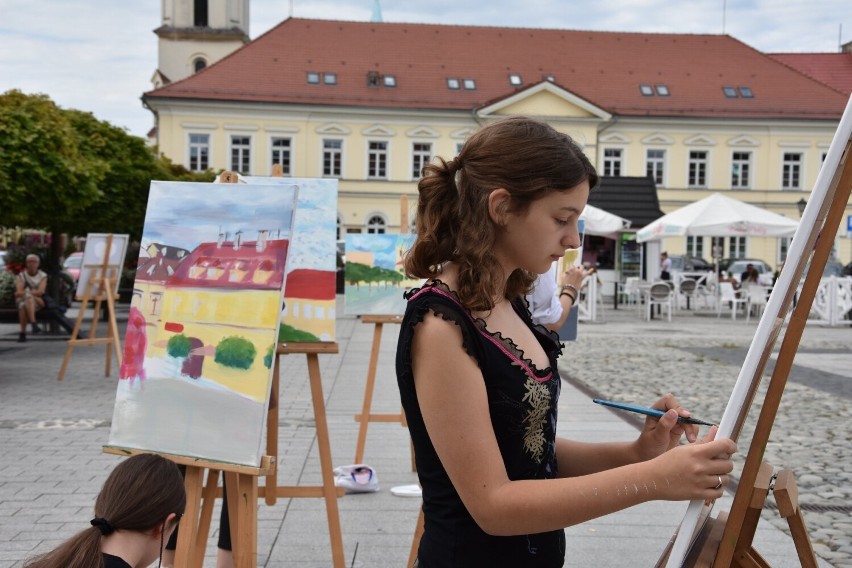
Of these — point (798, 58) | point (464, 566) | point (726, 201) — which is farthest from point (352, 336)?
point (798, 58)

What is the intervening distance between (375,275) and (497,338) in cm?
544

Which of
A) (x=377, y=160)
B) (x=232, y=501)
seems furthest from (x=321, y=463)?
(x=377, y=160)

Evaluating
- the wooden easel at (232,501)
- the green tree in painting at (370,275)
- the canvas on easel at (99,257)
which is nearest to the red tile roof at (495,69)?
the canvas on easel at (99,257)

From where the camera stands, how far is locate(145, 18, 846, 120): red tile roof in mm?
48469

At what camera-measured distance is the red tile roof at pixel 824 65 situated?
57031mm

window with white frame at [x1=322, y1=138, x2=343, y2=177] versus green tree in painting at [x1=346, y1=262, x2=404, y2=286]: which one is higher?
window with white frame at [x1=322, y1=138, x2=343, y2=177]

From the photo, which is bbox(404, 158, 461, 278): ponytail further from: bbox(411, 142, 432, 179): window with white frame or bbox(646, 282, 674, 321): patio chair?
bbox(411, 142, 432, 179): window with white frame

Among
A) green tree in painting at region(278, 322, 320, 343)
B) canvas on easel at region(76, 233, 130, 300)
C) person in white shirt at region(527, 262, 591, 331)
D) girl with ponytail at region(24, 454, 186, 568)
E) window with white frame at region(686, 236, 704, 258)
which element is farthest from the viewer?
window with white frame at region(686, 236, 704, 258)

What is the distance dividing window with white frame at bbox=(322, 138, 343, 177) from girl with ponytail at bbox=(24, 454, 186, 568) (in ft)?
154

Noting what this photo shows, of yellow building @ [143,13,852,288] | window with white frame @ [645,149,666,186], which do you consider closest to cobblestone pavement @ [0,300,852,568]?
yellow building @ [143,13,852,288]

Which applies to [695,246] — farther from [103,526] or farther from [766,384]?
[103,526]

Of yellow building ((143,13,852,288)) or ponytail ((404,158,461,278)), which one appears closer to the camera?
ponytail ((404,158,461,278))

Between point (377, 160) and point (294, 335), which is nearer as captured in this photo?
point (294, 335)

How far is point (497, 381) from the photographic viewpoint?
6.01ft
